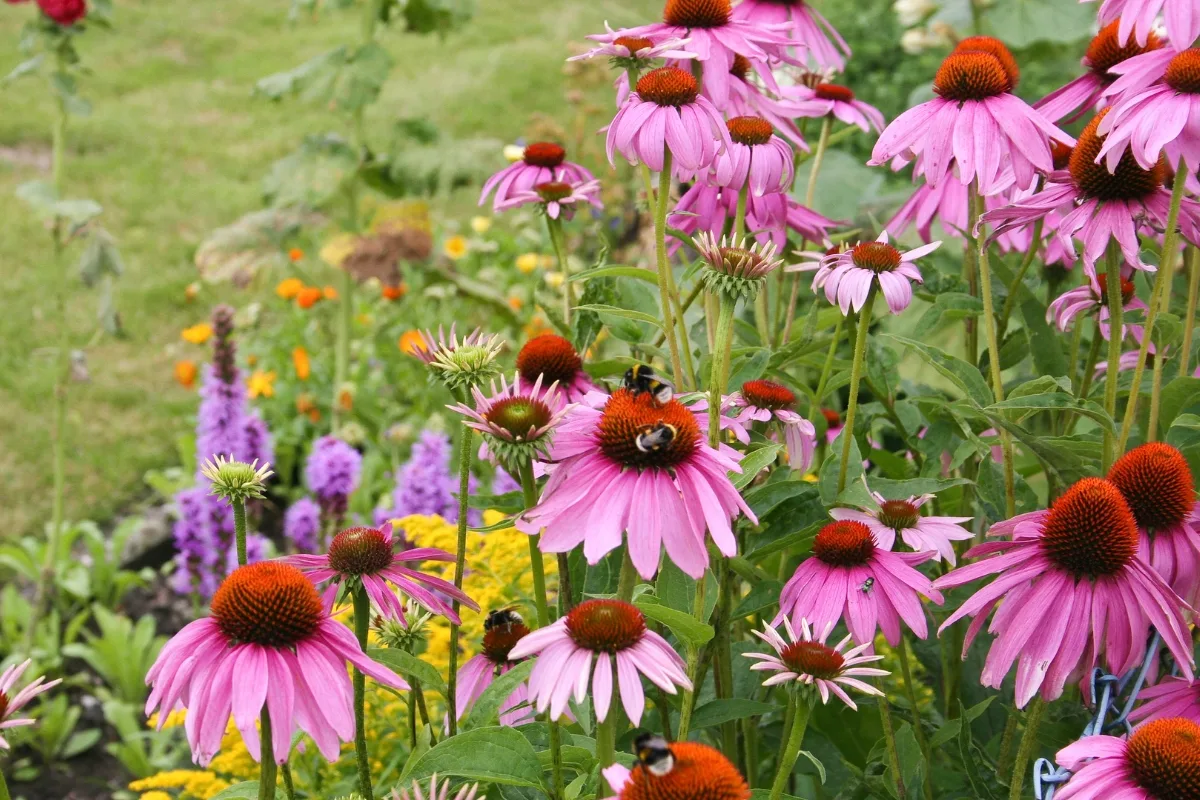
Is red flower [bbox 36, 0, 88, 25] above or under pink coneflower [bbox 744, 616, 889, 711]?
above

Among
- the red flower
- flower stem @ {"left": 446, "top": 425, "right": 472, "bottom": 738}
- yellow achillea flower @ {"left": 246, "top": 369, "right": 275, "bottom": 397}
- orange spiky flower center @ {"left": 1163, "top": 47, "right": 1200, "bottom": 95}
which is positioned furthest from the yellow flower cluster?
yellow achillea flower @ {"left": 246, "top": 369, "right": 275, "bottom": 397}

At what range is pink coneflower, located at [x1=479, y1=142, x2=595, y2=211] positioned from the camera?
5.18ft

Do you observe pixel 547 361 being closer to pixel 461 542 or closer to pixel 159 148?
pixel 461 542

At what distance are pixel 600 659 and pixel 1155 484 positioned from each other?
0.50 meters

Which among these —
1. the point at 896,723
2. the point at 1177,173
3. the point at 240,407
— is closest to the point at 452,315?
the point at 240,407

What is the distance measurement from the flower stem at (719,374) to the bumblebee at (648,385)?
0.23 feet

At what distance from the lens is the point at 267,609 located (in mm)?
840

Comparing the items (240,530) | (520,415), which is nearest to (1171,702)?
Answer: (520,415)

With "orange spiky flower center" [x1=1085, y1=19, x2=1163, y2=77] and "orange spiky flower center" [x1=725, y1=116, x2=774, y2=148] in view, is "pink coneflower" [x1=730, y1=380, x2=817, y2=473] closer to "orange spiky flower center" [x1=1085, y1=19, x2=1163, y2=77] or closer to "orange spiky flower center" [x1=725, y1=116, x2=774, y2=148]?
"orange spiky flower center" [x1=725, y1=116, x2=774, y2=148]

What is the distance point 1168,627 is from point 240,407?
7.43 feet

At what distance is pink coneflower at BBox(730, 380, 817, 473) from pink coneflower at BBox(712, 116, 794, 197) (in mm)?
203

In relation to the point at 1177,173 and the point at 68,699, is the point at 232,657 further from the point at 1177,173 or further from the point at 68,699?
the point at 68,699

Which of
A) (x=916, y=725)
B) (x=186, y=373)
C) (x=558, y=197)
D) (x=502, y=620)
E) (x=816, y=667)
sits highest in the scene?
(x=558, y=197)

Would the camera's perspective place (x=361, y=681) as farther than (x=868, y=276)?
No
